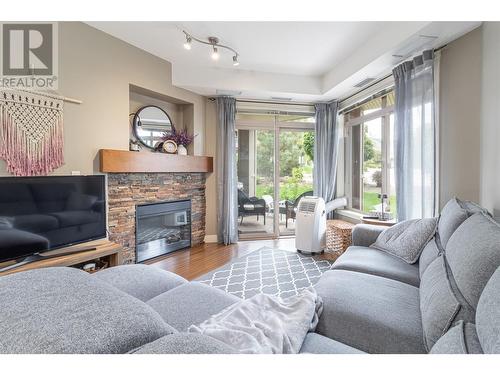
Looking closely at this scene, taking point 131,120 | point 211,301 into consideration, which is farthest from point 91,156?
point 211,301

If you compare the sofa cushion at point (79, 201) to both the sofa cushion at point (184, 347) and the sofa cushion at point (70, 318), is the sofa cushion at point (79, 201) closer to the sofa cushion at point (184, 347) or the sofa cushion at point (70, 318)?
the sofa cushion at point (70, 318)

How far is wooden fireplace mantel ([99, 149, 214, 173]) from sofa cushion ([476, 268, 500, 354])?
2.93m

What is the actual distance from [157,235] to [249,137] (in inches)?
83.6

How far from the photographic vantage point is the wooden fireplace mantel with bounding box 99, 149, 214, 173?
2.70m

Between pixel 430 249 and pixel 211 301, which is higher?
pixel 430 249

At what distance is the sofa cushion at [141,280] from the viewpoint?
4.81 ft

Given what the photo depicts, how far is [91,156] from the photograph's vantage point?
2.64 meters

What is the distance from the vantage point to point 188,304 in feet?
4.34

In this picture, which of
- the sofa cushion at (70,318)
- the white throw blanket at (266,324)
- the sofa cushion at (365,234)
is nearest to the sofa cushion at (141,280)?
the white throw blanket at (266,324)

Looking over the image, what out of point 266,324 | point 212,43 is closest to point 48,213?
point 266,324

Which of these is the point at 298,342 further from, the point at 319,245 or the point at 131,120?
the point at 131,120

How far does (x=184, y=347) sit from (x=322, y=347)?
0.73 meters

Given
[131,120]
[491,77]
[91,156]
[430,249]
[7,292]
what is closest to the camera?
[7,292]

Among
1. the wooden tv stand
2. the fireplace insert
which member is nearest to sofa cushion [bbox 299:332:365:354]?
the wooden tv stand
